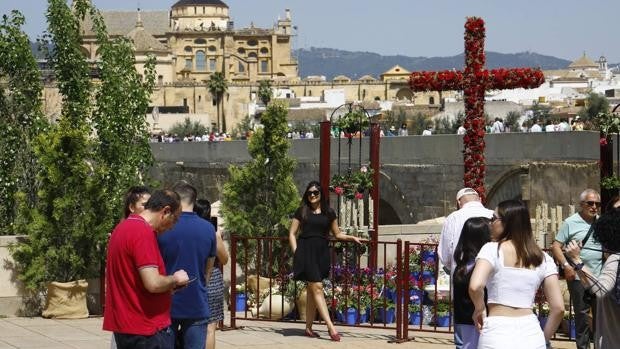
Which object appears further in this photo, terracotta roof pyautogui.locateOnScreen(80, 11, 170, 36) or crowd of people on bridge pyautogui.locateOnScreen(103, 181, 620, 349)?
terracotta roof pyautogui.locateOnScreen(80, 11, 170, 36)

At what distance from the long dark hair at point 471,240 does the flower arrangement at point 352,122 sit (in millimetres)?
8447

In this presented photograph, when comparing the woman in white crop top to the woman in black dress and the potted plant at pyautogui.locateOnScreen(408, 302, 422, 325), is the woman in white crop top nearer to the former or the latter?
the woman in black dress

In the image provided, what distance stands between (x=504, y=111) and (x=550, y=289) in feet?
249

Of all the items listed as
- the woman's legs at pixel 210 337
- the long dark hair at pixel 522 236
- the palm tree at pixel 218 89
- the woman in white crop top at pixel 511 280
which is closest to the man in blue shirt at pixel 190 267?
the woman's legs at pixel 210 337

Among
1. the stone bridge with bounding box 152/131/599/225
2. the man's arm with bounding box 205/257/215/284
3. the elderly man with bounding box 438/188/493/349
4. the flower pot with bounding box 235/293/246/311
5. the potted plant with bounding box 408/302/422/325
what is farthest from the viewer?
the stone bridge with bounding box 152/131/599/225

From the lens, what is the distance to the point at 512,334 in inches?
284

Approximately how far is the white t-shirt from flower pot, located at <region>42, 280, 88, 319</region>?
7.36 metres

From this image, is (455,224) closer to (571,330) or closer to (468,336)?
(468,336)

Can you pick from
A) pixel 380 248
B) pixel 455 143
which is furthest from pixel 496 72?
pixel 455 143

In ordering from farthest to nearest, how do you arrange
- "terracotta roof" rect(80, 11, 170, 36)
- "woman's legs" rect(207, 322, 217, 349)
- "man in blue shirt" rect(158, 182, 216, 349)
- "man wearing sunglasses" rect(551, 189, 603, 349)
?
"terracotta roof" rect(80, 11, 170, 36) → "man wearing sunglasses" rect(551, 189, 603, 349) → "woman's legs" rect(207, 322, 217, 349) → "man in blue shirt" rect(158, 182, 216, 349)

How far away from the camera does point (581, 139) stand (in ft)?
83.1

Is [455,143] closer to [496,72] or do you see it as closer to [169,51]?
[496,72]

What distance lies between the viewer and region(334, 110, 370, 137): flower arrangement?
17078 mm

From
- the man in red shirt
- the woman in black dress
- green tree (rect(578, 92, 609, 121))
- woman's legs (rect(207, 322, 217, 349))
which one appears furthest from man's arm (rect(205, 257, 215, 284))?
green tree (rect(578, 92, 609, 121))
